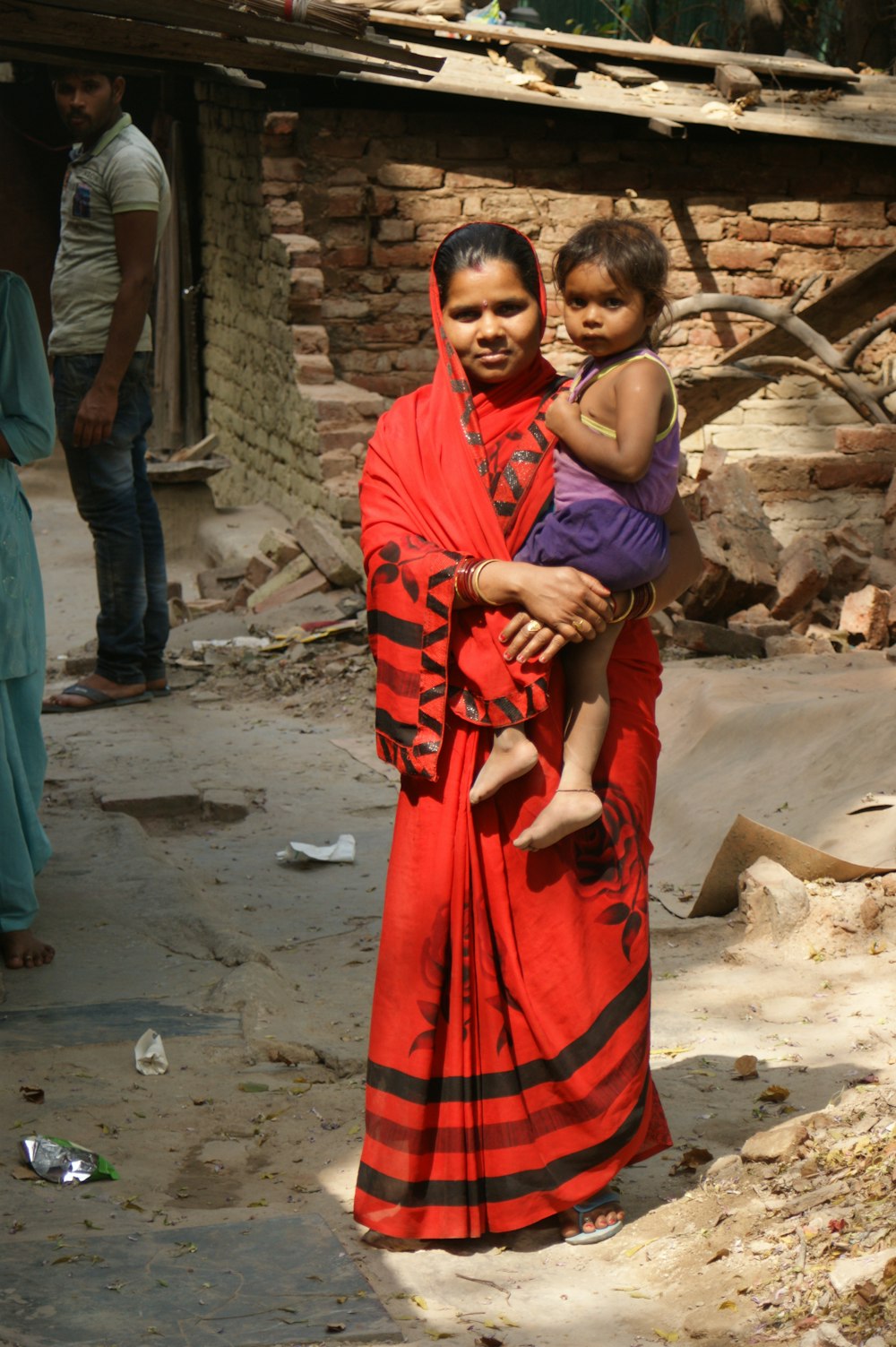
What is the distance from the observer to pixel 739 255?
10609 mm

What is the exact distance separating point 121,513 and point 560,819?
425 cm

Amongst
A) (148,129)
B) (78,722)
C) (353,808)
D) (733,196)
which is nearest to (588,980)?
(353,808)

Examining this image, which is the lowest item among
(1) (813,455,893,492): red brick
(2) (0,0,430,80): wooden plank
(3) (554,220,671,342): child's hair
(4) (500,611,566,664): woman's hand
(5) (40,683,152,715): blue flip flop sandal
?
(5) (40,683,152,715): blue flip flop sandal

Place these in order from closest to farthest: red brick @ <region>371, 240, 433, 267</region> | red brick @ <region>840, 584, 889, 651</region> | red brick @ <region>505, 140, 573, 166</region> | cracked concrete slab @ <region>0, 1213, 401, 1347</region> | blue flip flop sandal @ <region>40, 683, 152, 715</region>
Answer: cracked concrete slab @ <region>0, 1213, 401, 1347</region> < blue flip flop sandal @ <region>40, 683, 152, 715</region> < red brick @ <region>840, 584, 889, 651</region> < red brick @ <region>371, 240, 433, 267</region> < red brick @ <region>505, 140, 573, 166</region>

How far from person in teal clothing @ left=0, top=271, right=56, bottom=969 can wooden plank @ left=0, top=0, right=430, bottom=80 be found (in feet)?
2.97

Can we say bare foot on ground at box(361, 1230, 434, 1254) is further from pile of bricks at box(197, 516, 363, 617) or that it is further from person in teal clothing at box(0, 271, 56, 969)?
pile of bricks at box(197, 516, 363, 617)

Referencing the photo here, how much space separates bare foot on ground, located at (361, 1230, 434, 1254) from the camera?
279 centimetres

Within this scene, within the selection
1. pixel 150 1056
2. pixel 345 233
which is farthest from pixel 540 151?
pixel 150 1056

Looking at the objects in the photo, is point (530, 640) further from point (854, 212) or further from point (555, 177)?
point (854, 212)

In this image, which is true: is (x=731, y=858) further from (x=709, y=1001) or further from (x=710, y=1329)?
(x=710, y=1329)

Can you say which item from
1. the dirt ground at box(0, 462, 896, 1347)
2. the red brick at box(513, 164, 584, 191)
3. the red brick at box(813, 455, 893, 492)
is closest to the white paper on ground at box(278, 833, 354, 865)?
the dirt ground at box(0, 462, 896, 1347)

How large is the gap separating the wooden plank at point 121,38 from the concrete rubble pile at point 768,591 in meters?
2.65

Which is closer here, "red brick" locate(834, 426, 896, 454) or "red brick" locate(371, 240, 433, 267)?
"red brick" locate(834, 426, 896, 454)

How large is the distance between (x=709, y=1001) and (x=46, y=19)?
127 inches
